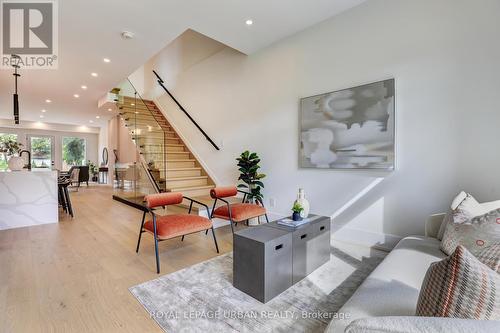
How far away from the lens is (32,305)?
6.07 feet

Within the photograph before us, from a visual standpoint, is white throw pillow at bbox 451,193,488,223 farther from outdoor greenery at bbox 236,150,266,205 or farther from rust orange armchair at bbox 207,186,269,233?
outdoor greenery at bbox 236,150,266,205

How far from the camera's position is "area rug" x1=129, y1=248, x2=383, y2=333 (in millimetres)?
1657

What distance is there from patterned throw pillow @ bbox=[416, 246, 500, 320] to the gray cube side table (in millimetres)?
1189

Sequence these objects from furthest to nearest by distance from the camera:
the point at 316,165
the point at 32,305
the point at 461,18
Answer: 1. the point at 316,165
2. the point at 461,18
3. the point at 32,305

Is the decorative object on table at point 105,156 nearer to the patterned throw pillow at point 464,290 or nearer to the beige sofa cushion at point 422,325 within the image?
the beige sofa cushion at point 422,325

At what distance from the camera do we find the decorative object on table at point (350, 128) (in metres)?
2.87

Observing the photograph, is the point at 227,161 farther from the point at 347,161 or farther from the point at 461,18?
the point at 461,18

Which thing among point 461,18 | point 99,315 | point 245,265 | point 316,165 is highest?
point 461,18

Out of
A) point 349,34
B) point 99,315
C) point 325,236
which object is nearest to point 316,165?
point 325,236

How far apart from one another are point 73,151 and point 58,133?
102 centimetres

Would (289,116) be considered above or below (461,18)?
below

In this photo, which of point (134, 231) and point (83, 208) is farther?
point (83, 208)

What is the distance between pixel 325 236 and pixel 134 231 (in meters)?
2.90

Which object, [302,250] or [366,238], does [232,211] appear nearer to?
[302,250]
